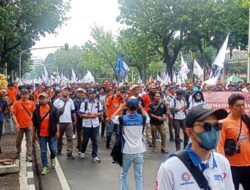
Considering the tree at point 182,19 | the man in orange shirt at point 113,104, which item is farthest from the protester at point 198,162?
the tree at point 182,19

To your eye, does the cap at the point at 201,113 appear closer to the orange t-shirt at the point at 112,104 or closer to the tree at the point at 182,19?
the orange t-shirt at the point at 112,104

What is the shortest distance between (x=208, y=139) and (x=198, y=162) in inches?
5.9

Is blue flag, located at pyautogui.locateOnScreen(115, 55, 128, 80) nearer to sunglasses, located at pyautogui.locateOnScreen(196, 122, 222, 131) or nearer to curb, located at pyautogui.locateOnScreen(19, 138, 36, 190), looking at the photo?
curb, located at pyautogui.locateOnScreen(19, 138, 36, 190)

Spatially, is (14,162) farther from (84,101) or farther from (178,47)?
(178,47)

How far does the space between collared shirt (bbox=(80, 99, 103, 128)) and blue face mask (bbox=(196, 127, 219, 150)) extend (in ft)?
26.0

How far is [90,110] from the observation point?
35.3 feet

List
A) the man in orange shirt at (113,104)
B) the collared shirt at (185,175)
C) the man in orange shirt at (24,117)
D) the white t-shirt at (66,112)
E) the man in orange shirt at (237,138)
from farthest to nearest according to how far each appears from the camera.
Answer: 1. the man in orange shirt at (113,104)
2. the white t-shirt at (66,112)
3. the man in orange shirt at (24,117)
4. the man in orange shirt at (237,138)
5. the collared shirt at (185,175)

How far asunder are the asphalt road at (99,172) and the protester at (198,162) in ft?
17.1

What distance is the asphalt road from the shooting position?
27.2 ft

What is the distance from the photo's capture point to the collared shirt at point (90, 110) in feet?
34.8

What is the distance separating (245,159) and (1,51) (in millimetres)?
29802

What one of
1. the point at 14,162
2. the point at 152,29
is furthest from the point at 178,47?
the point at 14,162

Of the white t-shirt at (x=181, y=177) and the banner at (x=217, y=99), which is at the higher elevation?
the banner at (x=217, y=99)

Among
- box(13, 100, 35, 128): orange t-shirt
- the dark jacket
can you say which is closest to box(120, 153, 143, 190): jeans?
the dark jacket
